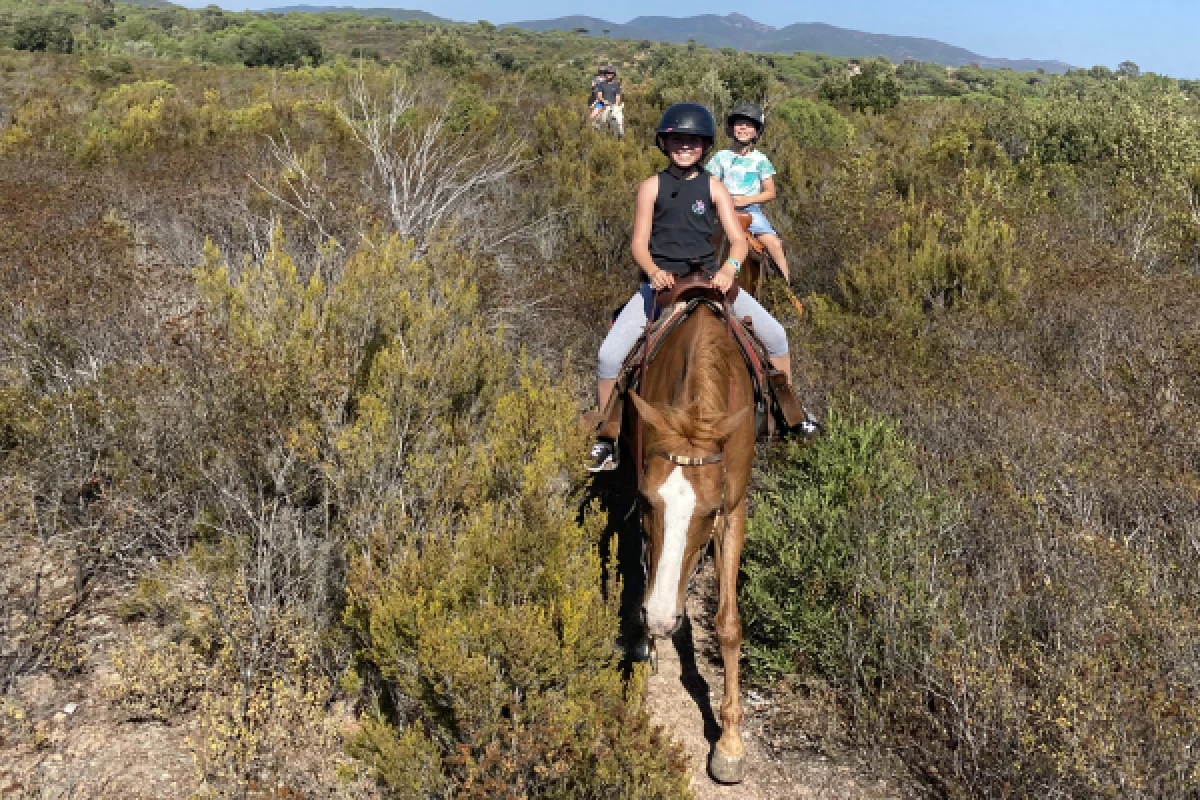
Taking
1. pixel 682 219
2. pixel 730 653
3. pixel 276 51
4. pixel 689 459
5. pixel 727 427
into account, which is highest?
pixel 276 51

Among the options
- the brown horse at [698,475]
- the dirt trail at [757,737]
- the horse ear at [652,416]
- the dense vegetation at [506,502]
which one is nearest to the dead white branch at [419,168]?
the dense vegetation at [506,502]

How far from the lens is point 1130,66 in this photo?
196 feet

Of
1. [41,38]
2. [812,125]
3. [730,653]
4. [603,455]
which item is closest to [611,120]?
[812,125]

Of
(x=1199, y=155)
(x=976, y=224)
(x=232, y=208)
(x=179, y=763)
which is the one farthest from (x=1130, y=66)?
(x=179, y=763)

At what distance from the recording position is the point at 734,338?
4.16m

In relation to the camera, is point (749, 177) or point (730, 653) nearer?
point (730, 653)

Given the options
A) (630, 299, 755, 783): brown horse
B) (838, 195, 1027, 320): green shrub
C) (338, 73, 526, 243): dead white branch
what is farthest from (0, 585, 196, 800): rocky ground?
(838, 195, 1027, 320): green shrub

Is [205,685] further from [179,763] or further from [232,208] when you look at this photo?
[232,208]

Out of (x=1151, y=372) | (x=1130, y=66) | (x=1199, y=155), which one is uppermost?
(x=1130, y=66)

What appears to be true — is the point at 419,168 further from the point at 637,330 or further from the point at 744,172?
the point at 637,330

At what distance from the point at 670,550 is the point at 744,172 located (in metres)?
5.17

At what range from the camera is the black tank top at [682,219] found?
15.5ft

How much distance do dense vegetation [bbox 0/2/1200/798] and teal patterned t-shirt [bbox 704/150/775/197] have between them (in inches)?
66.0

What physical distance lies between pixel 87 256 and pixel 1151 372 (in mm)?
9654
